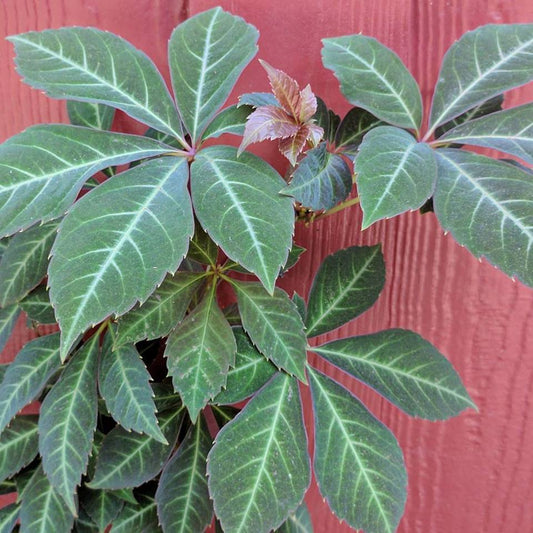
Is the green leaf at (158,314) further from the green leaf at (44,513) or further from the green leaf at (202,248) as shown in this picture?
the green leaf at (44,513)

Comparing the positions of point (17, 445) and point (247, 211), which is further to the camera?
point (17, 445)

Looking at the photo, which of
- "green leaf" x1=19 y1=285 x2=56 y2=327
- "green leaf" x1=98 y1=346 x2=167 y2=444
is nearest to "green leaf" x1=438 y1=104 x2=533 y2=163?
"green leaf" x1=98 y1=346 x2=167 y2=444

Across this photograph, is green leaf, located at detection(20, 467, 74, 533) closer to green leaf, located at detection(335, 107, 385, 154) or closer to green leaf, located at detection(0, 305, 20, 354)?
green leaf, located at detection(0, 305, 20, 354)

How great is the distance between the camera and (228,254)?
1.66 feet

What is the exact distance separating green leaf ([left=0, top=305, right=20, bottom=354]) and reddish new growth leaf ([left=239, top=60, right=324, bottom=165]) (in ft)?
1.67

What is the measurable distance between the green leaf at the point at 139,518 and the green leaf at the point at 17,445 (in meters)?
0.17

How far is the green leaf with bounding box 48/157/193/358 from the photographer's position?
18.7 inches

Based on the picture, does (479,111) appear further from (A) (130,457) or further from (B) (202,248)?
(A) (130,457)

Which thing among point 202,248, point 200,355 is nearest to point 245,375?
point 200,355

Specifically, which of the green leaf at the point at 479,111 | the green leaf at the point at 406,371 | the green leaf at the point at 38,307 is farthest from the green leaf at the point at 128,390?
the green leaf at the point at 479,111

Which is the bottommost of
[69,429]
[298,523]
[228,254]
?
[298,523]

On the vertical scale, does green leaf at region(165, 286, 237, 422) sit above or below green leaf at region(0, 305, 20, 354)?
above

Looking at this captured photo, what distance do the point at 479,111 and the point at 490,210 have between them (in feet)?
0.75

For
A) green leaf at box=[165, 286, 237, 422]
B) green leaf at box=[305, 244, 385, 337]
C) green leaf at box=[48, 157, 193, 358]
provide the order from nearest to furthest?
green leaf at box=[48, 157, 193, 358] < green leaf at box=[165, 286, 237, 422] < green leaf at box=[305, 244, 385, 337]
